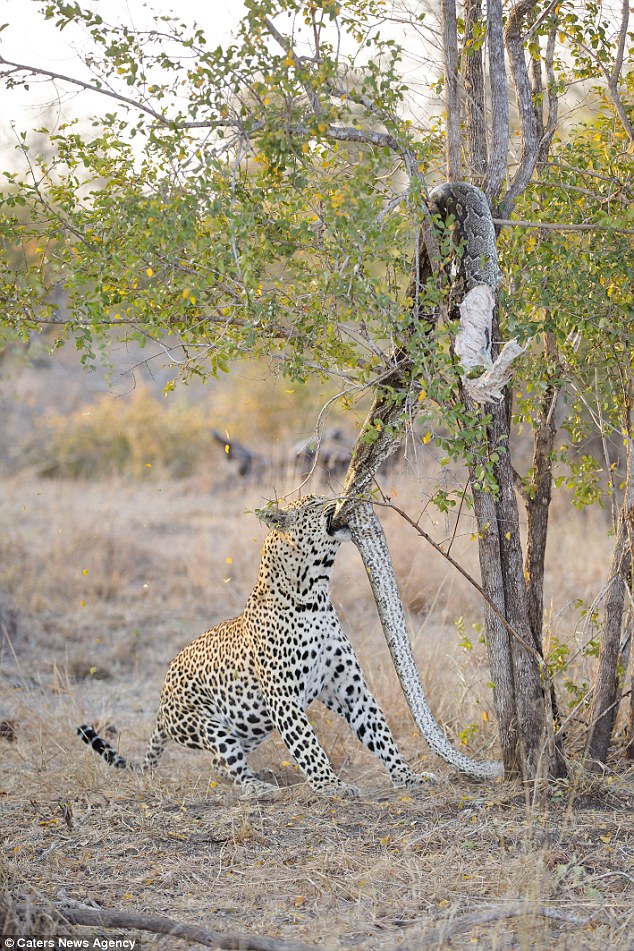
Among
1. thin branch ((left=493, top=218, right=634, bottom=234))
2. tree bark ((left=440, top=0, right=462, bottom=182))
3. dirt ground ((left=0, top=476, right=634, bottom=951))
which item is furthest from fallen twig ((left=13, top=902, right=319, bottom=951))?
tree bark ((left=440, top=0, right=462, bottom=182))

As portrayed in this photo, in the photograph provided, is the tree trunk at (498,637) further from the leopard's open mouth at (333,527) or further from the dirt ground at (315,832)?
the leopard's open mouth at (333,527)

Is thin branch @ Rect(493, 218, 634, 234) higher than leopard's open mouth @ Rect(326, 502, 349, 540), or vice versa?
thin branch @ Rect(493, 218, 634, 234)

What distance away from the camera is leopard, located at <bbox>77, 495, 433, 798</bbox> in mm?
5137

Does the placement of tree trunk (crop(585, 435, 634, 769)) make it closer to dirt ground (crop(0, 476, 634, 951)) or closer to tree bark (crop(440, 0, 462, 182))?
dirt ground (crop(0, 476, 634, 951))

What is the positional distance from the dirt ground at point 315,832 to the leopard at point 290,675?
164 millimetres

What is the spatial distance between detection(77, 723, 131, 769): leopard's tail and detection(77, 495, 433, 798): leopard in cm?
1

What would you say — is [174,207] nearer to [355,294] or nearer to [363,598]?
[355,294]

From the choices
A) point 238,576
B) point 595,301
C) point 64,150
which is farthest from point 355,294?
point 238,576

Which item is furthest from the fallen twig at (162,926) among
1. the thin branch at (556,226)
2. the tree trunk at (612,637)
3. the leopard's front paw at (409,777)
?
the thin branch at (556,226)

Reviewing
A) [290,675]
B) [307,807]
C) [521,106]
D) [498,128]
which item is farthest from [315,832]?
[521,106]

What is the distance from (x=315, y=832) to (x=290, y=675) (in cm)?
82

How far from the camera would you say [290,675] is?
16.9ft

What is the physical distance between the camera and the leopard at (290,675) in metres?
5.14

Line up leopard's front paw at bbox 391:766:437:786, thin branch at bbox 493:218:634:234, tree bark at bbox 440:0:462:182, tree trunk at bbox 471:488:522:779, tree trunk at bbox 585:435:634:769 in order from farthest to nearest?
1. leopard's front paw at bbox 391:766:437:786
2. tree trunk at bbox 585:435:634:769
3. tree trunk at bbox 471:488:522:779
4. tree bark at bbox 440:0:462:182
5. thin branch at bbox 493:218:634:234
